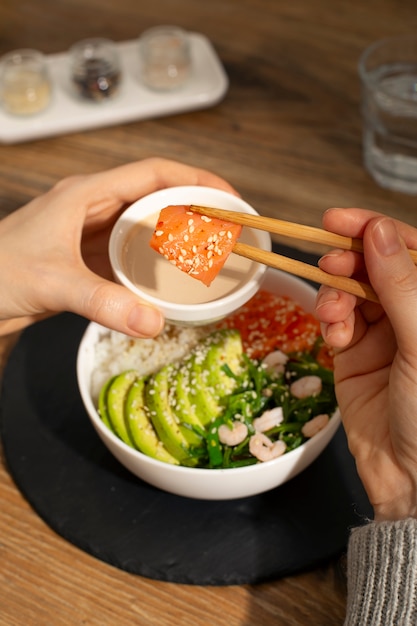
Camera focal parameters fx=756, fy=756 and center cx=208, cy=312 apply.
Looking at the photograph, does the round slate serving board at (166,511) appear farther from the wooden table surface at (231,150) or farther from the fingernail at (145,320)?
the fingernail at (145,320)

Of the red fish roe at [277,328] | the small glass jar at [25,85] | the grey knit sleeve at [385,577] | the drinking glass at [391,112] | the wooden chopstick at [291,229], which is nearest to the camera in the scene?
the grey knit sleeve at [385,577]

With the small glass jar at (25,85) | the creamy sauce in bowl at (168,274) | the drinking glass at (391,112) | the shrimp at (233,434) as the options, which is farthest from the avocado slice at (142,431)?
the small glass jar at (25,85)

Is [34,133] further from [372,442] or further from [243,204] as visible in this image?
[372,442]

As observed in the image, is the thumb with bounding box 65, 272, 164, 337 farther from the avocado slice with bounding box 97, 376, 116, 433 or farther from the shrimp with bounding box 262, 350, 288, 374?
the shrimp with bounding box 262, 350, 288, 374

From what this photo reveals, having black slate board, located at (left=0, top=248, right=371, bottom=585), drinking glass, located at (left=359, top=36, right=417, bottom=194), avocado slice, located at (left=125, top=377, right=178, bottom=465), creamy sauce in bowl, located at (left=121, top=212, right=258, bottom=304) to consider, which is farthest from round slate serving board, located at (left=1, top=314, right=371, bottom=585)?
drinking glass, located at (left=359, top=36, right=417, bottom=194)

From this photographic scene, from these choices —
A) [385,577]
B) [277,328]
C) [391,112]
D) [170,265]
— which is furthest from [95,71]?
[385,577]

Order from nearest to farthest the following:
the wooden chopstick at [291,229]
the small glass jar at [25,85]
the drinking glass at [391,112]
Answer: the wooden chopstick at [291,229]
the drinking glass at [391,112]
the small glass jar at [25,85]
